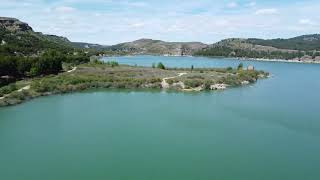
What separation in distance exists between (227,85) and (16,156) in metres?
40.3

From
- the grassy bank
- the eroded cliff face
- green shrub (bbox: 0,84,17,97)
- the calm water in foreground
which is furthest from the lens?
the eroded cliff face

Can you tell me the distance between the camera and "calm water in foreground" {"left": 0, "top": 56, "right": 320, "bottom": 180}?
885 inches

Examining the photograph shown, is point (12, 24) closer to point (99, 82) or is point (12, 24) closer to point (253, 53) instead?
point (99, 82)

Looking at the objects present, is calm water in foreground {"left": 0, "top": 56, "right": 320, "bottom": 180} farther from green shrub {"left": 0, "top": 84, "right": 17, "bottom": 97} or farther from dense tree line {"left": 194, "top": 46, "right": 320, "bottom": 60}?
dense tree line {"left": 194, "top": 46, "right": 320, "bottom": 60}

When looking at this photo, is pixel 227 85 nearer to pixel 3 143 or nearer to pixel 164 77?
pixel 164 77

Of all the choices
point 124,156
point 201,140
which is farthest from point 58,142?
point 201,140

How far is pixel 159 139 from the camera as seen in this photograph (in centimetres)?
2877

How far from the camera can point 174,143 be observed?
27891 millimetres

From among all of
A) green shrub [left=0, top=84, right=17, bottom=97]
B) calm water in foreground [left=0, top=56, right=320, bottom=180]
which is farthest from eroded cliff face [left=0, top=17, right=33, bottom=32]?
calm water in foreground [left=0, top=56, right=320, bottom=180]

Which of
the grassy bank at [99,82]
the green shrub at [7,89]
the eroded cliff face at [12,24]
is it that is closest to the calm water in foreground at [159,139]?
the grassy bank at [99,82]

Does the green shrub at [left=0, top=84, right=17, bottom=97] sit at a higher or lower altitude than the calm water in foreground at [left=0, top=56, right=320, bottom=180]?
higher

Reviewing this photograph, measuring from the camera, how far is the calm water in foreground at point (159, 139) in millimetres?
22484

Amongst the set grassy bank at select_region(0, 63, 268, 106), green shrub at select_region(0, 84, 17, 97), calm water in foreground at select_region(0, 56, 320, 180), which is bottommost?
calm water in foreground at select_region(0, 56, 320, 180)

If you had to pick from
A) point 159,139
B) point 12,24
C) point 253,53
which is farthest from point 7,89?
point 253,53
